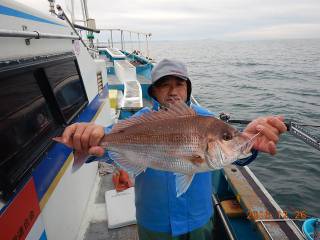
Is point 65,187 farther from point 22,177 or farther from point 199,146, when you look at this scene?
point 199,146

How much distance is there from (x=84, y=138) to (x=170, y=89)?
1.18 m

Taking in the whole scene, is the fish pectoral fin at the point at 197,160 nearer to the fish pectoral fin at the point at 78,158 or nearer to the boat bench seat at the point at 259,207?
the fish pectoral fin at the point at 78,158

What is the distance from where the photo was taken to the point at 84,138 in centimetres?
211

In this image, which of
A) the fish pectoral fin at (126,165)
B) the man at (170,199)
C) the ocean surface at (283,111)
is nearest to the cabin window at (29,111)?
the fish pectoral fin at (126,165)

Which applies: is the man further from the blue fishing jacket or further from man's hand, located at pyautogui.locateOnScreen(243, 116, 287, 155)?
man's hand, located at pyautogui.locateOnScreen(243, 116, 287, 155)

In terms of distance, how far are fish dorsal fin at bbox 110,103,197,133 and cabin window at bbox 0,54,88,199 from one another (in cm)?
81

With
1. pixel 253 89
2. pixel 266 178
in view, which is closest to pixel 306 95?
pixel 253 89

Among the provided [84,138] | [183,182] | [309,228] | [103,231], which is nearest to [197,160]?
[183,182]

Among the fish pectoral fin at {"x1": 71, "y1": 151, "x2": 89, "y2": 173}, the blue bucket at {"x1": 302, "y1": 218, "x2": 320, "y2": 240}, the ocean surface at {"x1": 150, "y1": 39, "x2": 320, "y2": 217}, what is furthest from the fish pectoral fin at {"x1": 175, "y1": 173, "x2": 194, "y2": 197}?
the ocean surface at {"x1": 150, "y1": 39, "x2": 320, "y2": 217}

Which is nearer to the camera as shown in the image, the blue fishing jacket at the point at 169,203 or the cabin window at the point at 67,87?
the blue fishing jacket at the point at 169,203

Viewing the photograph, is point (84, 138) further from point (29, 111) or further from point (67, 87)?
point (67, 87)

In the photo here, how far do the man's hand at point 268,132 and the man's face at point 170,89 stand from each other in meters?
0.94

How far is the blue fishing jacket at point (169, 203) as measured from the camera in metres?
2.70

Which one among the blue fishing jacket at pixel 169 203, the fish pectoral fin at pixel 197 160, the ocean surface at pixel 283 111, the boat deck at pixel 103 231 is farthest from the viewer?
the ocean surface at pixel 283 111
